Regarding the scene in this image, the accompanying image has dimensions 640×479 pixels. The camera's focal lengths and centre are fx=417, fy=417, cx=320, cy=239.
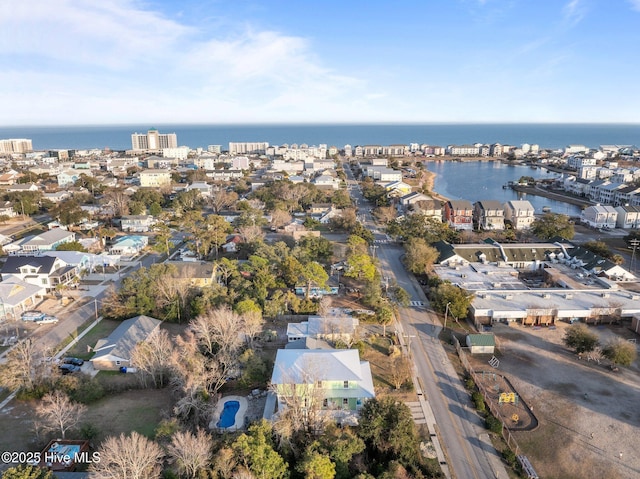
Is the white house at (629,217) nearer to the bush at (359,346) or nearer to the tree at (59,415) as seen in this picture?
the bush at (359,346)

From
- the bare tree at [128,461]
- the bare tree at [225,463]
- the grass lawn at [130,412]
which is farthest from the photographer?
the grass lawn at [130,412]

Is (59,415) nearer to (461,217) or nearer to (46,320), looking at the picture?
(46,320)

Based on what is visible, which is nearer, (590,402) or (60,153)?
(590,402)

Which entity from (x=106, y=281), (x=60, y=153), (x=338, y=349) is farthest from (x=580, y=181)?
(x=60, y=153)

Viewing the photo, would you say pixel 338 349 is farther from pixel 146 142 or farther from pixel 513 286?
pixel 146 142

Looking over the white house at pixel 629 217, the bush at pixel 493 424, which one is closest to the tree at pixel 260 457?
the bush at pixel 493 424
